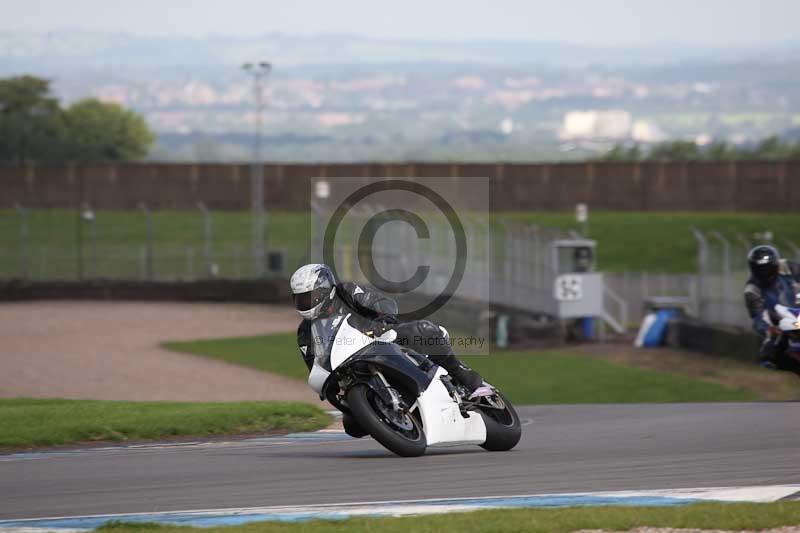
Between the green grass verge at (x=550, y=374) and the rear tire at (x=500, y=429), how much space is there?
420 inches

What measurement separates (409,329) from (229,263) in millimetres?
36428

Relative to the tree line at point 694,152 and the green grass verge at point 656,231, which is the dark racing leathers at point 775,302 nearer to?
the green grass verge at point 656,231

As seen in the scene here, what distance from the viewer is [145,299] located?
4288 cm

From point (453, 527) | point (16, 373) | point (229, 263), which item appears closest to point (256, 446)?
point (453, 527)

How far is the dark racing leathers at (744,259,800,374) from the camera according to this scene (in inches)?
560

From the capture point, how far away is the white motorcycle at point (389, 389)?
9930 mm

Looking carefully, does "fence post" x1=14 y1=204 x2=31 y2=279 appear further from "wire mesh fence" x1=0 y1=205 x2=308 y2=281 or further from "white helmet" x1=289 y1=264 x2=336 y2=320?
"white helmet" x1=289 y1=264 x2=336 y2=320

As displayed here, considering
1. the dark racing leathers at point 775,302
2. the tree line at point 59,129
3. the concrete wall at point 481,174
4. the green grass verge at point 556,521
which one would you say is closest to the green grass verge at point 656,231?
the concrete wall at point 481,174

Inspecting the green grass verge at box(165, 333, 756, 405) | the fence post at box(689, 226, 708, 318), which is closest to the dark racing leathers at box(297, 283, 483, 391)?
the green grass verge at box(165, 333, 756, 405)

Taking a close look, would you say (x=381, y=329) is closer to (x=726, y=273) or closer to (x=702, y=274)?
(x=726, y=273)

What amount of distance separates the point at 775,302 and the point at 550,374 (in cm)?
1107

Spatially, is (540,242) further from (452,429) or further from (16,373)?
(452,429)

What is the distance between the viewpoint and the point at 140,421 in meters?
12.9

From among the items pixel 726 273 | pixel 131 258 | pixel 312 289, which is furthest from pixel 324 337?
pixel 131 258
